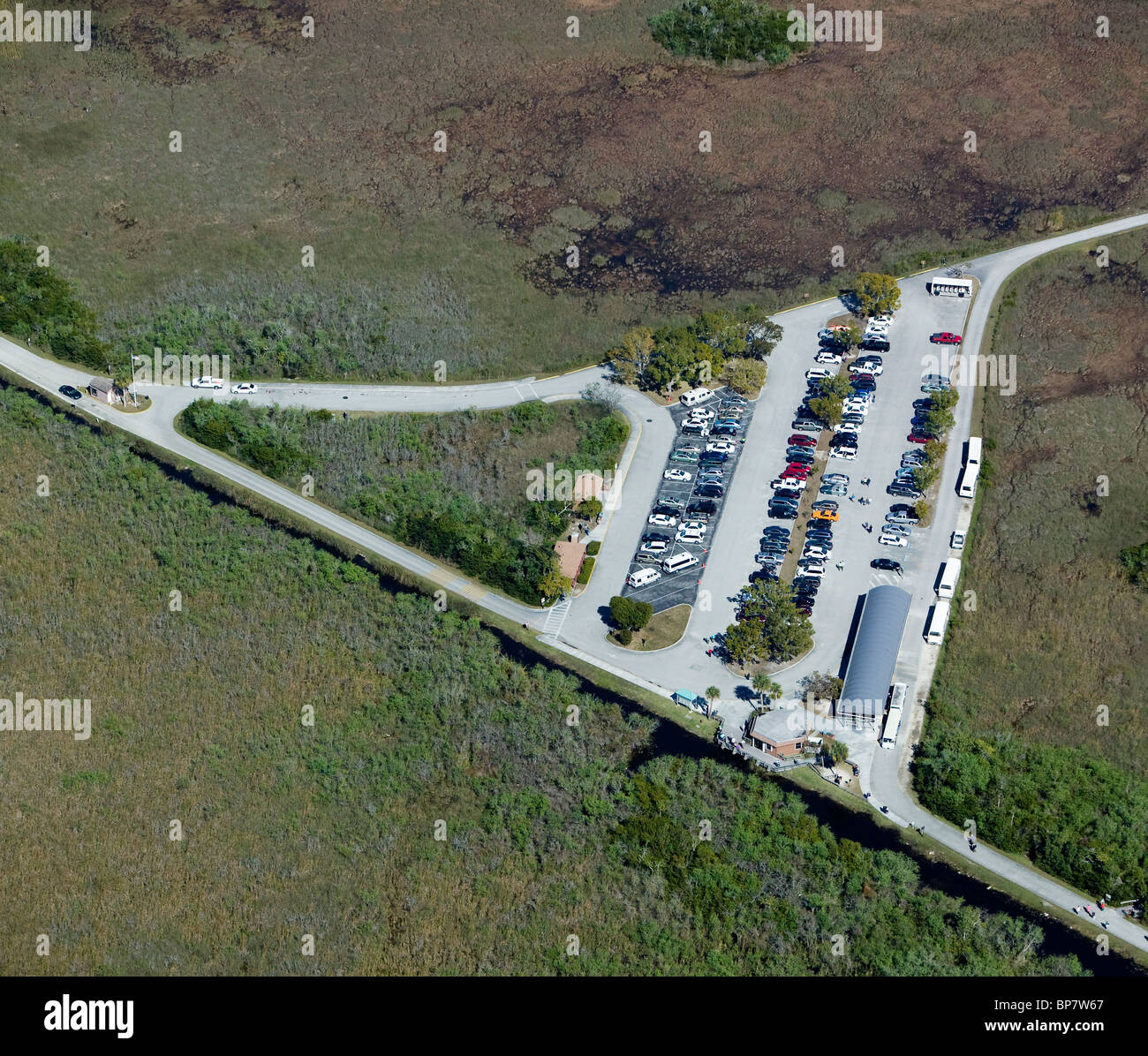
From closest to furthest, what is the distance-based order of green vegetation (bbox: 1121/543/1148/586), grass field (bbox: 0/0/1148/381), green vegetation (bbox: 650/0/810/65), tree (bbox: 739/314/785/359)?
1. green vegetation (bbox: 1121/543/1148/586)
2. tree (bbox: 739/314/785/359)
3. grass field (bbox: 0/0/1148/381)
4. green vegetation (bbox: 650/0/810/65)

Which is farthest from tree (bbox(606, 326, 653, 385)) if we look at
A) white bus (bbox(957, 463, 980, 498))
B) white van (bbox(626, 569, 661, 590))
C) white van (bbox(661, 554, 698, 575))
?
white bus (bbox(957, 463, 980, 498))

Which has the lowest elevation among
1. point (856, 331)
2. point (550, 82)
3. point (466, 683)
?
point (466, 683)

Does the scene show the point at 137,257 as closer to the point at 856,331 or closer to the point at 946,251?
the point at 856,331

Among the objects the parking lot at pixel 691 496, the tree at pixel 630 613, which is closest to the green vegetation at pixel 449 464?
the parking lot at pixel 691 496

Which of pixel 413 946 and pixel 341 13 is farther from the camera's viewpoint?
pixel 341 13

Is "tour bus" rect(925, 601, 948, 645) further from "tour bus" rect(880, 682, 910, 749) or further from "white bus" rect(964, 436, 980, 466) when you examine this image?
"white bus" rect(964, 436, 980, 466)

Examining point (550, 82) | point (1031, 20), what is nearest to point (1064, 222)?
point (1031, 20)
